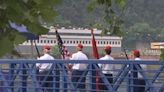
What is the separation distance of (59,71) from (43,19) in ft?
17.0

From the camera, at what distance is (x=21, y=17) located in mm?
1619

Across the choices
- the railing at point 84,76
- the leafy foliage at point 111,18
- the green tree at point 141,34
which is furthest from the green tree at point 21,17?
the green tree at point 141,34

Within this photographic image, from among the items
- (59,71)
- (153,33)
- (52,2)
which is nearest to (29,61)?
(59,71)

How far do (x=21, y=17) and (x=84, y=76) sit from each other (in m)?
5.07

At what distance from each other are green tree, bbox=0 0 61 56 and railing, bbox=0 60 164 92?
12.2 feet

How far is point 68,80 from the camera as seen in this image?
6789mm

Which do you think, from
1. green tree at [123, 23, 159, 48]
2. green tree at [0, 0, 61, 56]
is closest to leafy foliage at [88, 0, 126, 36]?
green tree at [0, 0, 61, 56]

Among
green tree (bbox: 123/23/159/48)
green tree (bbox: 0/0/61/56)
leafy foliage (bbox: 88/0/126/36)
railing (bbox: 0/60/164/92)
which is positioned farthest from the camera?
green tree (bbox: 123/23/159/48)

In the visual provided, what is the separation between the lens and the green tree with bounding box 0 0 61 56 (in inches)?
62.5

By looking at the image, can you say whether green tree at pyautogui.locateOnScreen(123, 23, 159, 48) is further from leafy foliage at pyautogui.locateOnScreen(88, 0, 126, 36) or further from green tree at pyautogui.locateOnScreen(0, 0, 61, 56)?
green tree at pyautogui.locateOnScreen(0, 0, 61, 56)

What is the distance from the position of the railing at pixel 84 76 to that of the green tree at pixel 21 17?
3.71 m

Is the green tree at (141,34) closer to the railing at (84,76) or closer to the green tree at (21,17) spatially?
the railing at (84,76)

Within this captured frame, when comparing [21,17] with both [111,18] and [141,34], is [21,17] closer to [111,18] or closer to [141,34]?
[111,18]

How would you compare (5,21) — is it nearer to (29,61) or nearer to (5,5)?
(5,5)
